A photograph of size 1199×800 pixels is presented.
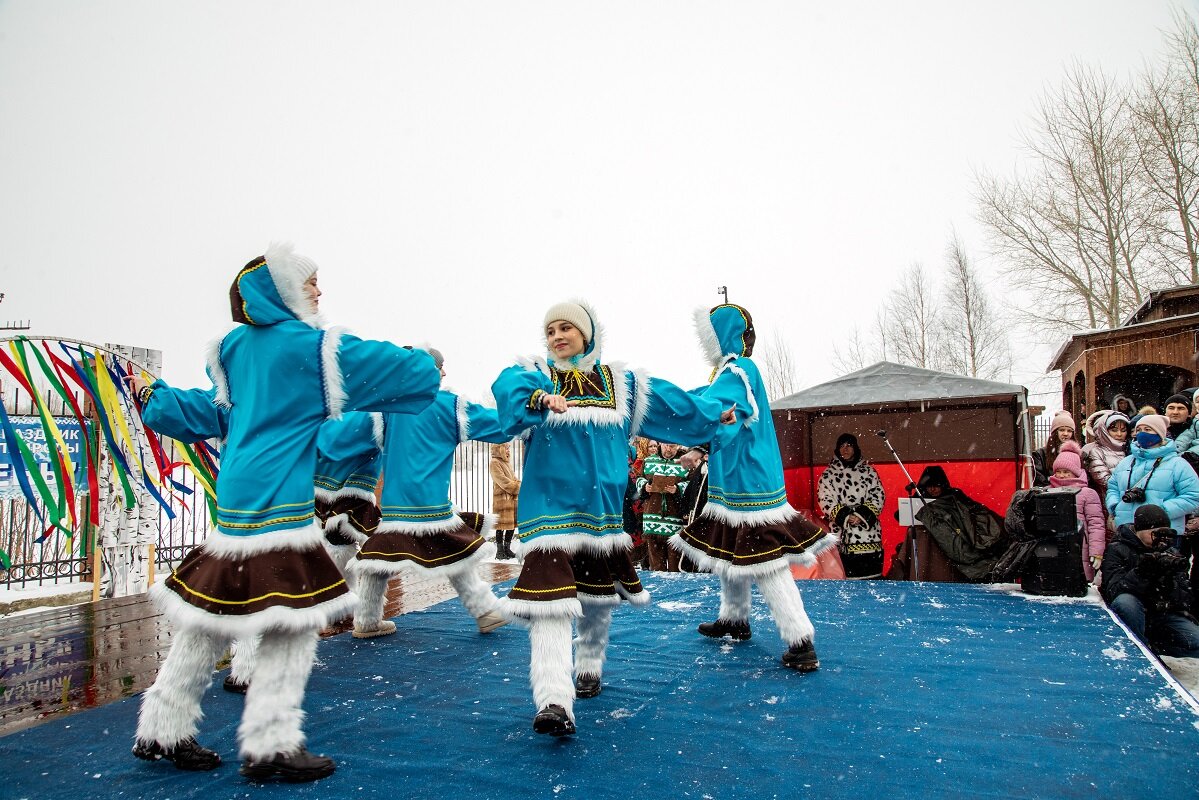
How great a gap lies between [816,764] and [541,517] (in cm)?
129

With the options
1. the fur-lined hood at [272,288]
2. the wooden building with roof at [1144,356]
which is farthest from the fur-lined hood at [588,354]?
the wooden building with roof at [1144,356]

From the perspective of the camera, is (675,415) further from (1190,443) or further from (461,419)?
(1190,443)

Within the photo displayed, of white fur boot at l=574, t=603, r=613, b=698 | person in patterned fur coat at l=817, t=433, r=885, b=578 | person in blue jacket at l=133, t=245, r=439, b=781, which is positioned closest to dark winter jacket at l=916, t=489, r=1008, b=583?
person in patterned fur coat at l=817, t=433, r=885, b=578

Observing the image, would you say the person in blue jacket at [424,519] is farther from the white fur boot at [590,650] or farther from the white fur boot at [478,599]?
the white fur boot at [590,650]

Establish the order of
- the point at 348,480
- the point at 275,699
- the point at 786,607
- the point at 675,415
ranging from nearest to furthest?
1. the point at 275,699
2. the point at 675,415
3. the point at 786,607
4. the point at 348,480

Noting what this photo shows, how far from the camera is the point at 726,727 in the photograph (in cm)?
263

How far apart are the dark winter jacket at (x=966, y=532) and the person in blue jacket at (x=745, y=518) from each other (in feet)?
8.93

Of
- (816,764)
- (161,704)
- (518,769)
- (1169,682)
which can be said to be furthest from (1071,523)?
(161,704)

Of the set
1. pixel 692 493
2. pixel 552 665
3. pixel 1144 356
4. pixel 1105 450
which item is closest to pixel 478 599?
pixel 552 665

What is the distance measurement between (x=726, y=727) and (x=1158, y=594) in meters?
3.18

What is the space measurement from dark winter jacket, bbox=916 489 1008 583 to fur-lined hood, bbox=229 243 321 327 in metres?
5.46

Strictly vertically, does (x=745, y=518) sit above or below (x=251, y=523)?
below

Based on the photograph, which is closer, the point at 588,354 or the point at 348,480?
the point at 588,354

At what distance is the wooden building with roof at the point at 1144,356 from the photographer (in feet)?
32.9
